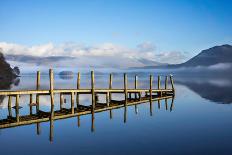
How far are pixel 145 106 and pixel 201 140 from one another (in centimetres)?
1755

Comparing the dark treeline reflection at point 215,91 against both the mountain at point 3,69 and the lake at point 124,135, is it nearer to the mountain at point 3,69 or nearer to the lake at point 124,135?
the lake at point 124,135

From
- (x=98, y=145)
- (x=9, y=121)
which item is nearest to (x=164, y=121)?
(x=98, y=145)

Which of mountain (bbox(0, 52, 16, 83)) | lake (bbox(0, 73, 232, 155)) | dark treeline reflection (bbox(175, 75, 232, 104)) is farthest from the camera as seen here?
mountain (bbox(0, 52, 16, 83))

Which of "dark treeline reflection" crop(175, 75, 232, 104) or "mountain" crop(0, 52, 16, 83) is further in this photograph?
"mountain" crop(0, 52, 16, 83)

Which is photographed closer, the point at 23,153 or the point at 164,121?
the point at 23,153

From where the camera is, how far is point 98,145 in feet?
59.7

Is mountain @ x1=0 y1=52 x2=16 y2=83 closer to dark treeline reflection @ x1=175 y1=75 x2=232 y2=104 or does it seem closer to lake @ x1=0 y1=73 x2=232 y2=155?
dark treeline reflection @ x1=175 y1=75 x2=232 y2=104

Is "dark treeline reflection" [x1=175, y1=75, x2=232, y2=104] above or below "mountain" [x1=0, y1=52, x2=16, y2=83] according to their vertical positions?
below

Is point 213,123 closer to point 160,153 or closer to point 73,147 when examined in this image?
point 160,153

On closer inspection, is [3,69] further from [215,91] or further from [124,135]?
[124,135]

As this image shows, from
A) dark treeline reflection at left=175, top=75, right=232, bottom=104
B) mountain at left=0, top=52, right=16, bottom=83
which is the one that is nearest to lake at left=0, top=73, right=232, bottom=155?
dark treeline reflection at left=175, top=75, right=232, bottom=104

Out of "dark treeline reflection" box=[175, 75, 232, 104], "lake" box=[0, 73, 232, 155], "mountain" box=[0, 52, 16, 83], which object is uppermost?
"mountain" box=[0, 52, 16, 83]

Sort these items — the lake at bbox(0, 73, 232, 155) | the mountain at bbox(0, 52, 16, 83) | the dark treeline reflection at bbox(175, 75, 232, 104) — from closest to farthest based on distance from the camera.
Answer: the lake at bbox(0, 73, 232, 155), the dark treeline reflection at bbox(175, 75, 232, 104), the mountain at bbox(0, 52, 16, 83)

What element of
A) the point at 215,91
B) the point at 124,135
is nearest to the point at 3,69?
the point at 215,91
